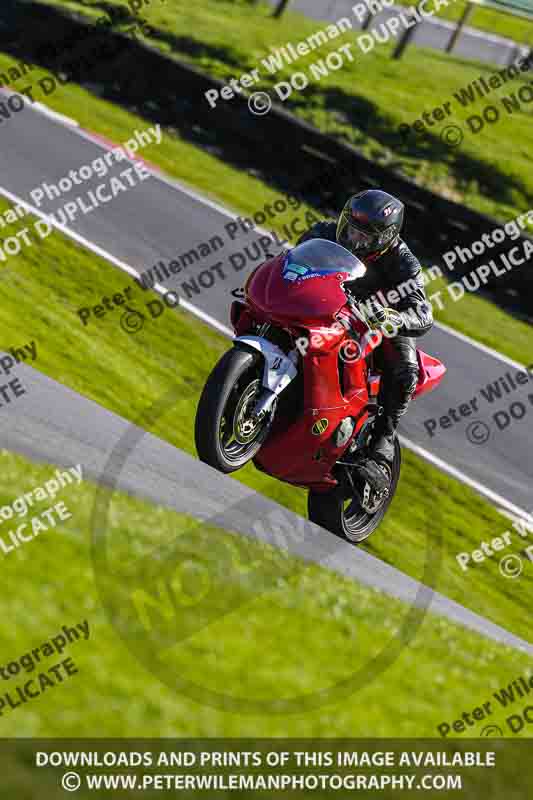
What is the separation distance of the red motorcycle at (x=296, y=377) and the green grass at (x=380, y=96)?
1539 centimetres

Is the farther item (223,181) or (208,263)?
(223,181)

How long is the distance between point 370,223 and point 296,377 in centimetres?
118

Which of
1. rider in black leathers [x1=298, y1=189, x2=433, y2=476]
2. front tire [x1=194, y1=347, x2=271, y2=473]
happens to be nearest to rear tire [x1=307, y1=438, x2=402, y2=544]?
rider in black leathers [x1=298, y1=189, x2=433, y2=476]

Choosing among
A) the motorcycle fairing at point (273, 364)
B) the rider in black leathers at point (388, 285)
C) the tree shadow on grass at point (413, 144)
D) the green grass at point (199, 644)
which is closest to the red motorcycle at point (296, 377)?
the motorcycle fairing at point (273, 364)

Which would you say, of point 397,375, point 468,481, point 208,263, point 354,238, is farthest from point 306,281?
point 208,263

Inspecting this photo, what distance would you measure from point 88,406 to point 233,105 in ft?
49.7

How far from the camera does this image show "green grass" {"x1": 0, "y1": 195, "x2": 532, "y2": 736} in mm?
3938

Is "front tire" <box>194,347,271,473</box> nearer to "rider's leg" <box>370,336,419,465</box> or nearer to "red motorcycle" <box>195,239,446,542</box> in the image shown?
"red motorcycle" <box>195,239,446,542</box>

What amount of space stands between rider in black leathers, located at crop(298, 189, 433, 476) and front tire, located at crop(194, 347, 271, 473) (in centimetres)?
102

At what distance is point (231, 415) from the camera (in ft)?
21.5

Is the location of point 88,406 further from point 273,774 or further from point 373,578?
point 273,774

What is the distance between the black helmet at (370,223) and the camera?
7.05 metres

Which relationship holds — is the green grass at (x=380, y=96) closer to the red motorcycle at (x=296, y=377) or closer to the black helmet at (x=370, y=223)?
the black helmet at (x=370, y=223)

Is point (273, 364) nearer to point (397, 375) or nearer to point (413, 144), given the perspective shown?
point (397, 375)
